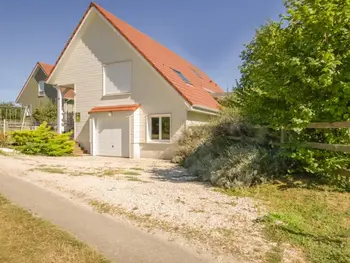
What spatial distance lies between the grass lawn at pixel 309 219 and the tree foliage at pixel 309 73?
3.13ft

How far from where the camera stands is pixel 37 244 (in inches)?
137

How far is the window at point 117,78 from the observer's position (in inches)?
625

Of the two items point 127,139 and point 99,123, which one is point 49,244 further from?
point 99,123

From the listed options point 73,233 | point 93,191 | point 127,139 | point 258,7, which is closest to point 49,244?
point 73,233

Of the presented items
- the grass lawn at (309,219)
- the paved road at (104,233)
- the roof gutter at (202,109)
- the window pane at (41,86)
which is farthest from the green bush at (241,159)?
the window pane at (41,86)

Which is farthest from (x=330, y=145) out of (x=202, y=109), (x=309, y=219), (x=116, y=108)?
(x=116, y=108)

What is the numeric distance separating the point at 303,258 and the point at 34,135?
1493cm

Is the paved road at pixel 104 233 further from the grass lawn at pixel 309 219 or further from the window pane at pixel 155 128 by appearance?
the window pane at pixel 155 128

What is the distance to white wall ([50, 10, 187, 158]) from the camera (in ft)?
47.8

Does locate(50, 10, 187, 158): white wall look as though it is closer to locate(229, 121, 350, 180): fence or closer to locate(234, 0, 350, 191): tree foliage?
locate(234, 0, 350, 191): tree foliage

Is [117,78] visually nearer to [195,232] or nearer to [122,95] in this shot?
[122,95]

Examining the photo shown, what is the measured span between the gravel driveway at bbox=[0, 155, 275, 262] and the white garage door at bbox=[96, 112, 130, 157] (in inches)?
287

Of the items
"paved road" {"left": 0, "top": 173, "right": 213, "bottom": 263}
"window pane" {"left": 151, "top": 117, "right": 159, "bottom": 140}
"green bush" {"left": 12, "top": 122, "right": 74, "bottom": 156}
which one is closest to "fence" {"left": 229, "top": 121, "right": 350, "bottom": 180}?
"paved road" {"left": 0, "top": 173, "right": 213, "bottom": 263}

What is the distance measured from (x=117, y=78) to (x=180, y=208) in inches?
496
